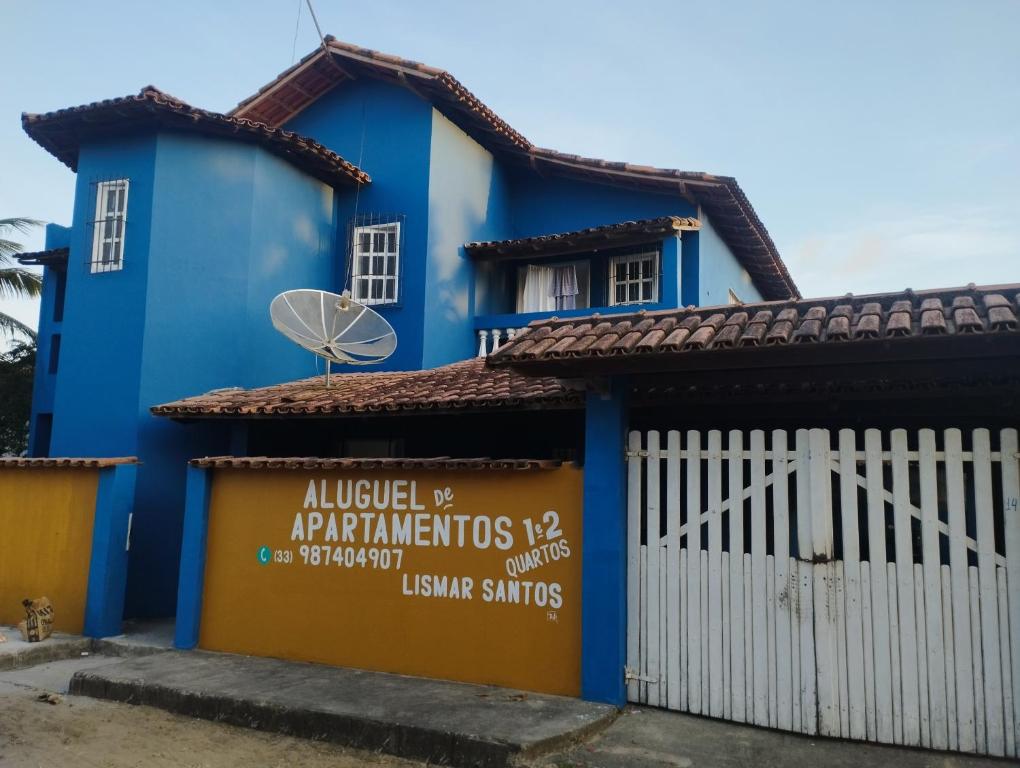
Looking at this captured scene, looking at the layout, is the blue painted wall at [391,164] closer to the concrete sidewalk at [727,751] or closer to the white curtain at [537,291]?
the white curtain at [537,291]

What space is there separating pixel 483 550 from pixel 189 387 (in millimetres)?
5982

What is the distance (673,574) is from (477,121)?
Answer: 9.28 meters

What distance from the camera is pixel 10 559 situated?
371 inches

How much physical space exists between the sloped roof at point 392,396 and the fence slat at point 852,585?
2.13 metres

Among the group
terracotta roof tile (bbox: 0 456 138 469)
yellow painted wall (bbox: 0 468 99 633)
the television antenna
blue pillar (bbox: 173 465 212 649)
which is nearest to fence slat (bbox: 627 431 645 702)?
blue pillar (bbox: 173 465 212 649)

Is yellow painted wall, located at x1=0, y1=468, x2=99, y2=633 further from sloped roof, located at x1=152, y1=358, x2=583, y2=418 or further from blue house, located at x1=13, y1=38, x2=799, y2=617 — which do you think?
sloped roof, located at x1=152, y1=358, x2=583, y2=418

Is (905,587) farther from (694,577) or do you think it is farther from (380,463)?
(380,463)

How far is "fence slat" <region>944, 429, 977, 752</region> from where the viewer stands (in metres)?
4.68

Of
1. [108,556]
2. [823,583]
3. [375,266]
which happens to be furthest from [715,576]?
[375,266]

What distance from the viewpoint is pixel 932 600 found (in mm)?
4793

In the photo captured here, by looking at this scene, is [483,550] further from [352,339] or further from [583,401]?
[352,339]

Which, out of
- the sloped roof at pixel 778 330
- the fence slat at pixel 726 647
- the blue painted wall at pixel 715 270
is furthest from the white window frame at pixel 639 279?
the fence slat at pixel 726 647

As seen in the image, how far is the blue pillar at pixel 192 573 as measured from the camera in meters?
7.77

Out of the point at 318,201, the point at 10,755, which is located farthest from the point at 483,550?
the point at 318,201
